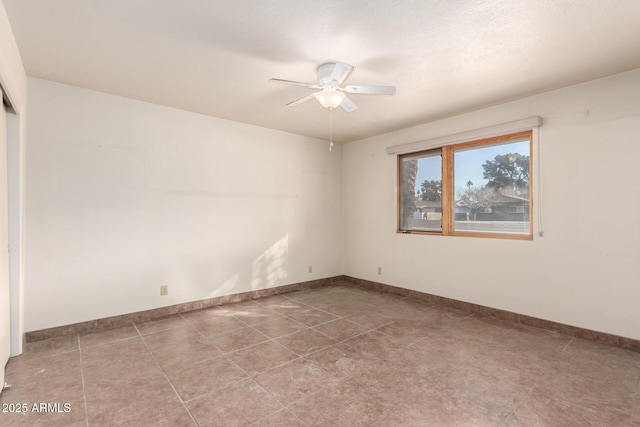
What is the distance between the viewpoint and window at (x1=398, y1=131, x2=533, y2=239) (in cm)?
353

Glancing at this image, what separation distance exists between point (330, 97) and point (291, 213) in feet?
8.51

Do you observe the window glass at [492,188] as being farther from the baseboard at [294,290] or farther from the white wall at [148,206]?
the white wall at [148,206]

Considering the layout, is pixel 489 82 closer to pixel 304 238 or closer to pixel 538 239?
pixel 538 239

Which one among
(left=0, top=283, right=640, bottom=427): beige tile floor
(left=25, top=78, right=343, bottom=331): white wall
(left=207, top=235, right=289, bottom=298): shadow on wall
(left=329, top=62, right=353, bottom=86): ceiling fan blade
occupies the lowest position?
(left=0, top=283, right=640, bottom=427): beige tile floor

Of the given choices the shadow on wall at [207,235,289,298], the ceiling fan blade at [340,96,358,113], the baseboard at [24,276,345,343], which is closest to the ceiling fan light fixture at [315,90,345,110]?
the ceiling fan blade at [340,96,358,113]

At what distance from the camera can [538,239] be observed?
3.31 meters

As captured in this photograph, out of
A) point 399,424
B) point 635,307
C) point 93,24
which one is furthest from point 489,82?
point 93,24

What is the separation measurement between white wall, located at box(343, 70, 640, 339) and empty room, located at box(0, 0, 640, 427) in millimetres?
21

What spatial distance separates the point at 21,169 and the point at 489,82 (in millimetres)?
4373

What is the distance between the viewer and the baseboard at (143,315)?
2.99 metres

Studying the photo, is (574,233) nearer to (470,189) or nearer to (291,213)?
(470,189)

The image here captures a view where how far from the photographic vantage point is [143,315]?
3520 millimetres

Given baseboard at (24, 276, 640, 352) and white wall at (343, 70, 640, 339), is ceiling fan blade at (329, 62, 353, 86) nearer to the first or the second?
white wall at (343, 70, 640, 339)

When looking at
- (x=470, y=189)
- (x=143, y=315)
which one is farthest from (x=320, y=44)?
(x=143, y=315)
